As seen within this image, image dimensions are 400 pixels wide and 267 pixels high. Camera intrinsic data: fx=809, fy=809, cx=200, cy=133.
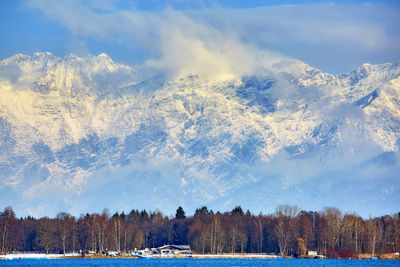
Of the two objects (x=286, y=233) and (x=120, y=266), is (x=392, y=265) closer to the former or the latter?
(x=286, y=233)

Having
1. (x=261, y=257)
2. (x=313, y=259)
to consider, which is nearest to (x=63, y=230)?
(x=261, y=257)

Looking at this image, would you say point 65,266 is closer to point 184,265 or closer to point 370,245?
point 184,265

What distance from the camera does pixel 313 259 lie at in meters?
196

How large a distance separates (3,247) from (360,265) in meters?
82.7

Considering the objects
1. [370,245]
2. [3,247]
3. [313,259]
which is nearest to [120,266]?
[3,247]

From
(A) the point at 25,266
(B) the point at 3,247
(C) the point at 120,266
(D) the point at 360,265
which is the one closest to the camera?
(A) the point at 25,266

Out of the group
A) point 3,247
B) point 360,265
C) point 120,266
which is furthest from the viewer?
point 3,247

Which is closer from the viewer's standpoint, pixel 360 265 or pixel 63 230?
pixel 360 265

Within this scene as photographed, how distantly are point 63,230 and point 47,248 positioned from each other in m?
5.82

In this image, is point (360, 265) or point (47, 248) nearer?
point (360, 265)

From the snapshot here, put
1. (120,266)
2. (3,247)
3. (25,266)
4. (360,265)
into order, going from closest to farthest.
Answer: (25,266)
(120,266)
(360,265)
(3,247)

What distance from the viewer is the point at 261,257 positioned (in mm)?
198125

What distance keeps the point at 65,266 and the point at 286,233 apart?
69.5 meters

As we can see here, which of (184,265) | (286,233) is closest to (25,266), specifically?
(184,265)
